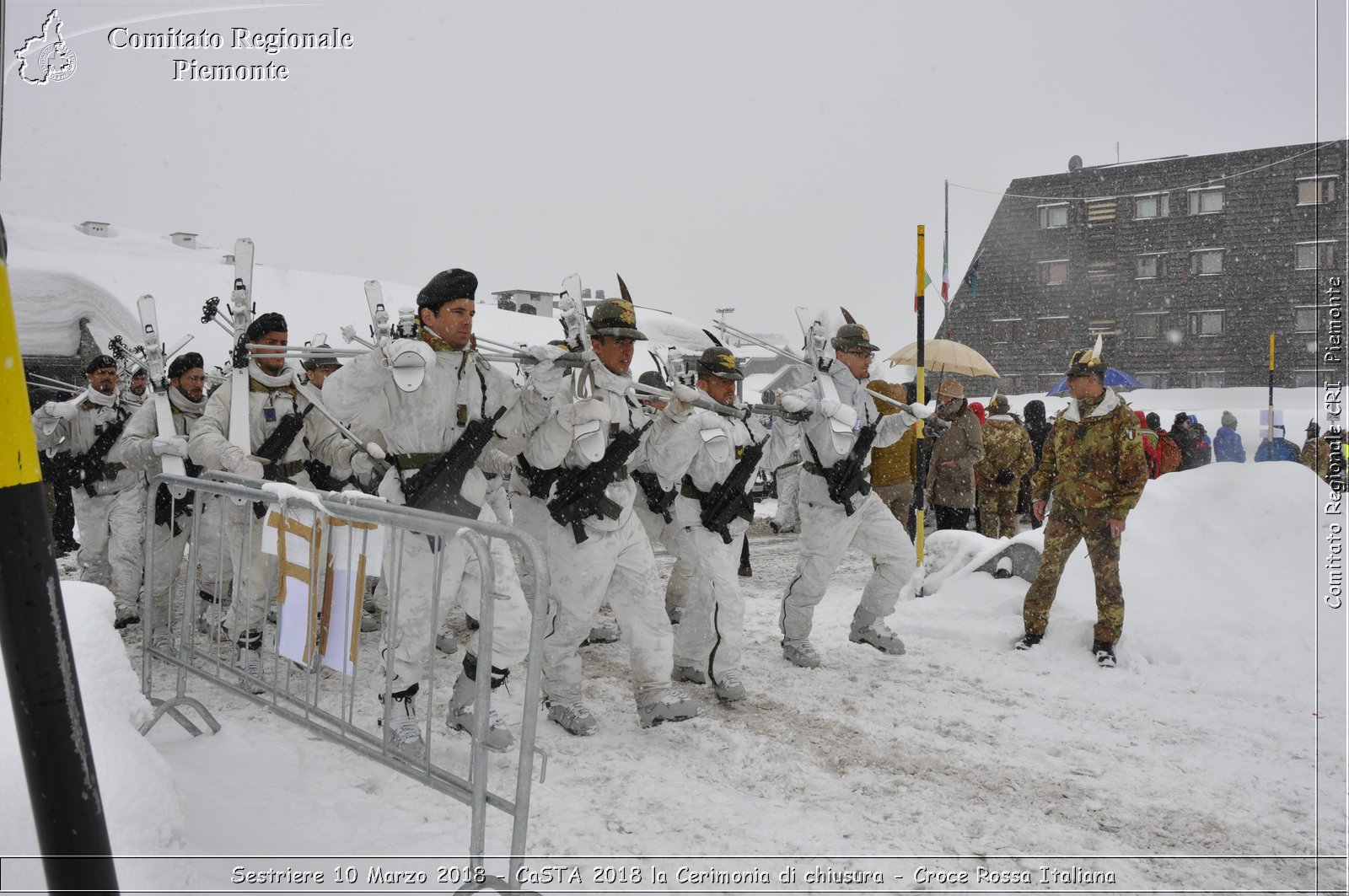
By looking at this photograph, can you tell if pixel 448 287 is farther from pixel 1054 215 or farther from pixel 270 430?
pixel 1054 215

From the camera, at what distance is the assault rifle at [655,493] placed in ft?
17.9

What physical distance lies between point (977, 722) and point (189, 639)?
13.0 ft

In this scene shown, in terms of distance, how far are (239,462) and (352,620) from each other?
183cm

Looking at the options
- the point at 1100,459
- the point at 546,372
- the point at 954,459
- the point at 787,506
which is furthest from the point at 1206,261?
the point at 546,372

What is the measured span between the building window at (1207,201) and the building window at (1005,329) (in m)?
6.31

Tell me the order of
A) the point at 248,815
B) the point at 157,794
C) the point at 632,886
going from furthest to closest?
the point at 248,815 → the point at 632,886 → the point at 157,794

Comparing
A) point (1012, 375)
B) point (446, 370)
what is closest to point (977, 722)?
point (446, 370)

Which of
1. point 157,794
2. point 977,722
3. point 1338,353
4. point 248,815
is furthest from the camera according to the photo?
point 1338,353

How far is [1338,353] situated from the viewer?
4.88 m

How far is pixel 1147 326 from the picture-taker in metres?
28.8

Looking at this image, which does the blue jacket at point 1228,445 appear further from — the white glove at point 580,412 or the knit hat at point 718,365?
the white glove at point 580,412

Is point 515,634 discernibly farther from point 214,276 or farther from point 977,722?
point 214,276

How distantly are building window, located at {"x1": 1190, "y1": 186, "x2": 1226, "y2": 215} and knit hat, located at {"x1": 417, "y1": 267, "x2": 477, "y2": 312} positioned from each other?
100 feet

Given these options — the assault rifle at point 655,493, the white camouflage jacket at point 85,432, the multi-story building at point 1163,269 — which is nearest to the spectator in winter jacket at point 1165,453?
the assault rifle at point 655,493
